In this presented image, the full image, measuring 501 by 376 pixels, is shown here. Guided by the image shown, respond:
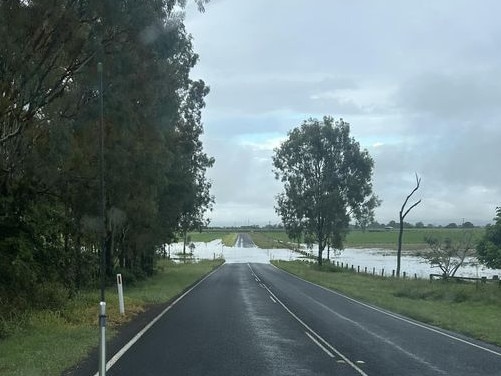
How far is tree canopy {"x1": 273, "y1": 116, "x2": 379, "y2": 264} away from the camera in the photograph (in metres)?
62.3

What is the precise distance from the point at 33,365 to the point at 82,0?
803cm

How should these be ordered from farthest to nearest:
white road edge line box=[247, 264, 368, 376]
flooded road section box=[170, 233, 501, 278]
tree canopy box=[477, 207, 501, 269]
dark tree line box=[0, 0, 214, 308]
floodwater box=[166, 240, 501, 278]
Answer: flooded road section box=[170, 233, 501, 278]
floodwater box=[166, 240, 501, 278]
tree canopy box=[477, 207, 501, 269]
dark tree line box=[0, 0, 214, 308]
white road edge line box=[247, 264, 368, 376]

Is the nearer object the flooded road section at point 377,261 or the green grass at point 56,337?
the green grass at point 56,337

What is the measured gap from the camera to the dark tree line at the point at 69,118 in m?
13.6

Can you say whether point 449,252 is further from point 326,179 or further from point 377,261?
point 377,261

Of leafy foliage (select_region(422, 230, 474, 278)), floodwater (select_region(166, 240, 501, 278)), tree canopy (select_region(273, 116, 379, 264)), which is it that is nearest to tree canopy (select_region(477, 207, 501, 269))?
leafy foliage (select_region(422, 230, 474, 278))

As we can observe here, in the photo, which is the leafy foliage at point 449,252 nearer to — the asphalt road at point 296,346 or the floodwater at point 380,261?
the floodwater at point 380,261

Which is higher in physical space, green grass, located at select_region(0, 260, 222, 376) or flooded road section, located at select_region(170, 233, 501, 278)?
green grass, located at select_region(0, 260, 222, 376)

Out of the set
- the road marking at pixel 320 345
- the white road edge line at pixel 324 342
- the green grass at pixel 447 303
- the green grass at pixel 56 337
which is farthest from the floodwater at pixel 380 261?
the road marking at pixel 320 345

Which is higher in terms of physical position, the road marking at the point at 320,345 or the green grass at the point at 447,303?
the road marking at the point at 320,345

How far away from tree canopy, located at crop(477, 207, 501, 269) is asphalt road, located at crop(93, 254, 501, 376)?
20.7 m

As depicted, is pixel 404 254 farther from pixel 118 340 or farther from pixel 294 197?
pixel 118 340

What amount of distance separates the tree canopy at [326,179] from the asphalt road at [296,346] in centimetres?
4116

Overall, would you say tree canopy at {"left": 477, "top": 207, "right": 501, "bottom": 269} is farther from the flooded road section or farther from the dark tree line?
the dark tree line
